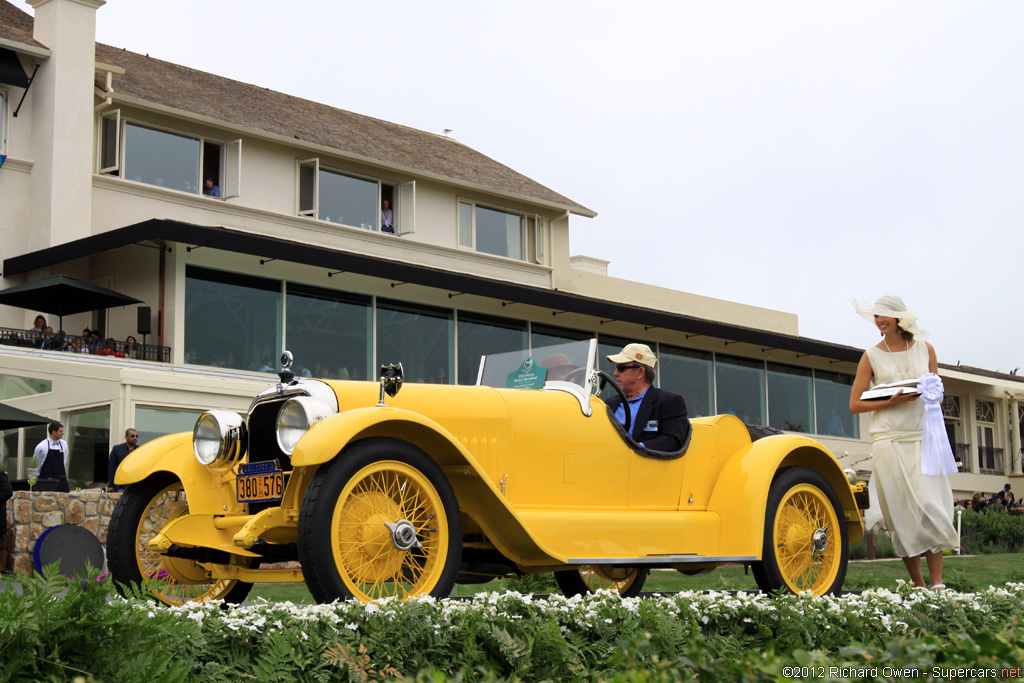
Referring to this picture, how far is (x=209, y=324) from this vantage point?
20078mm

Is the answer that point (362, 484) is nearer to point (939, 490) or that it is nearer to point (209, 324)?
point (939, 490)

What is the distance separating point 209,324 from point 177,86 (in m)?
7.08

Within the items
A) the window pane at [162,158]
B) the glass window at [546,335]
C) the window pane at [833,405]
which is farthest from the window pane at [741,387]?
the window pane at [162,158]

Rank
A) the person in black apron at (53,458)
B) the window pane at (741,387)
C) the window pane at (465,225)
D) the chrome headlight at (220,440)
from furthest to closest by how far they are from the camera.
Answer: the window pane at (741,387)
the window pane at (465,225)
the person in black apron at (53,458)
the chrome headlight at (220,440)

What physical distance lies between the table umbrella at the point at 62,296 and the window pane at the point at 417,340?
17.0 feet

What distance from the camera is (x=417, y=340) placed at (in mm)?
22875

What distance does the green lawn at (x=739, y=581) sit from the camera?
27.8ft

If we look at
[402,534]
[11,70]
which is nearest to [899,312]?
[402,534]

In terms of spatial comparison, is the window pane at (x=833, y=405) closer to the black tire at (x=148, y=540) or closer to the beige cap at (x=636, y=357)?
the beige cap at (x=636, y=357)

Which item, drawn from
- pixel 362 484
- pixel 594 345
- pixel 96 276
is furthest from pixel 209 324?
pixel 362 484

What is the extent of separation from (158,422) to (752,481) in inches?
504

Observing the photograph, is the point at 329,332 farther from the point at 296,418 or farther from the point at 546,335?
the point at 296,418

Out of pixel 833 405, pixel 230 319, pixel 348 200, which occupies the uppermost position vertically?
pixel 348 200

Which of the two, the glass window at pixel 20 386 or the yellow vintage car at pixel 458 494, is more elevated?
the glass window at pixel 20 386
